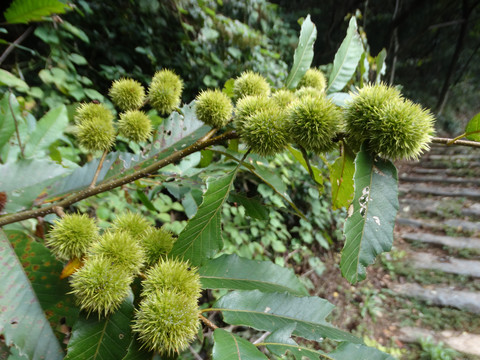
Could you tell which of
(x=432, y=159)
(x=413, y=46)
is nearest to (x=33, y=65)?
(x=432, y=159)

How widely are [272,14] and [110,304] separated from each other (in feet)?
15.4

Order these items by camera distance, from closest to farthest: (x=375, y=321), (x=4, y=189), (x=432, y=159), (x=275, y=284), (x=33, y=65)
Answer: (x=4, y=189), (x=275, y=284), (x=33, y=65), (x=375, y=321), (x=432, y=159)

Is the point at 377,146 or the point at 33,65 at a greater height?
the point at 33,65

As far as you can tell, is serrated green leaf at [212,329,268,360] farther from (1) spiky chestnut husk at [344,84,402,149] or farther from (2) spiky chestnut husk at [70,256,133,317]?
(1) spiky chestnut husk at [344,84,402,149]

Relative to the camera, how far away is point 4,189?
2.28ft

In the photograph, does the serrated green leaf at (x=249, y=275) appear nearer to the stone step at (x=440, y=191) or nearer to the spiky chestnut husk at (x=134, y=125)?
the spiky chestnut husk at (x=134, y=125)

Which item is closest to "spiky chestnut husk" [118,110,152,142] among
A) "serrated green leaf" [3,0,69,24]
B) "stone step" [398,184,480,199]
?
"serrated green leaf" [3,0,69,24]

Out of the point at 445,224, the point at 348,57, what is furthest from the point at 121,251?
the point at 445,224

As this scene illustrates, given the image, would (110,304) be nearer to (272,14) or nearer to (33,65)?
(33,65)

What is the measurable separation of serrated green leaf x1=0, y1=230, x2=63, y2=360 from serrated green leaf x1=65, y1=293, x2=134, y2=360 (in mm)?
58

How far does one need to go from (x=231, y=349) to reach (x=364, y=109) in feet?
1.83

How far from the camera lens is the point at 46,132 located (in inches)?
39.8

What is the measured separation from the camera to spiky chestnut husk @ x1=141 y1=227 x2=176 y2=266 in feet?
2.35

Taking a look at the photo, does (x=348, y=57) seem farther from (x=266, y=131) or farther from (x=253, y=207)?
(x=253, y=207)
